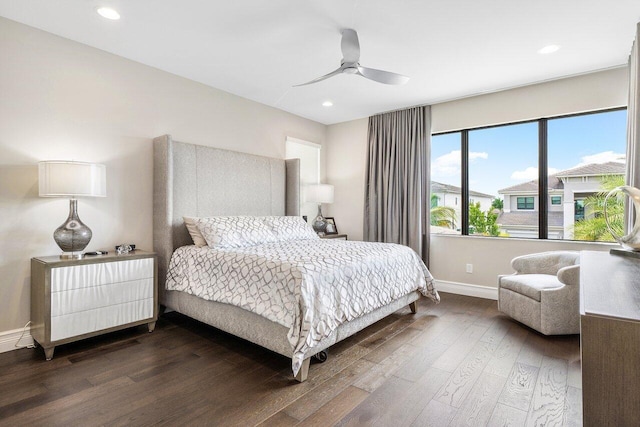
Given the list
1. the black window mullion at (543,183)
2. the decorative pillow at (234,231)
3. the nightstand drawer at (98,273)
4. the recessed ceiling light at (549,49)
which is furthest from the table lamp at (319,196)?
the recessed ceiling light at (549,49)

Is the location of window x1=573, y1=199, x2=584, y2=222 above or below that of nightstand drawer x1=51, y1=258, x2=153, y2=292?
above

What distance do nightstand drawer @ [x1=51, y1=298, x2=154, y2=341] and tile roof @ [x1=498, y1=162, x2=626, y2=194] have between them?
14.3 feet

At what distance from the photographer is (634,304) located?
902 millimetres

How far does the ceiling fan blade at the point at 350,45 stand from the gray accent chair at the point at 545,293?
2521 millimetres

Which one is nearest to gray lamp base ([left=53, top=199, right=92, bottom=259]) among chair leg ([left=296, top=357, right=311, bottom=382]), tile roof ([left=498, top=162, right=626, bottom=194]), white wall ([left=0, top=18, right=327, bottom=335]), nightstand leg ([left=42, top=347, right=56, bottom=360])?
white wall ([left=0, top=18, right=327, bottom=335])

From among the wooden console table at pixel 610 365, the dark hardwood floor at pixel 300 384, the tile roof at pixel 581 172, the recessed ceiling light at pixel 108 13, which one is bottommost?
the dark hardwood floor at pixel 300 384

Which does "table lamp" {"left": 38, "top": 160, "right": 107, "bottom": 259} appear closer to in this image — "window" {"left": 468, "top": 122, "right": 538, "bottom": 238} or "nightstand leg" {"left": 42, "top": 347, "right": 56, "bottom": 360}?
"nightstand leg" {"left": 42, "top": 347, "right": 56, "bottom": 360}

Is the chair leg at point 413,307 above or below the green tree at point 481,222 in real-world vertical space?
below

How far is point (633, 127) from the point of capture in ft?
9.41

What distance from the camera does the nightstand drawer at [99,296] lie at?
2.44 meters

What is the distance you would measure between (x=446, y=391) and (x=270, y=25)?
2.94 m

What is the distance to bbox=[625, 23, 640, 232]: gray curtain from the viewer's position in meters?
2.67

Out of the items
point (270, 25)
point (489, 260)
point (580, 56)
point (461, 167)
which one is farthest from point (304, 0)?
point (489, 260)

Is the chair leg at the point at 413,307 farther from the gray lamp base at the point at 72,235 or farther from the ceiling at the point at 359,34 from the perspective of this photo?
the gray lamp base at the point at 72,235
